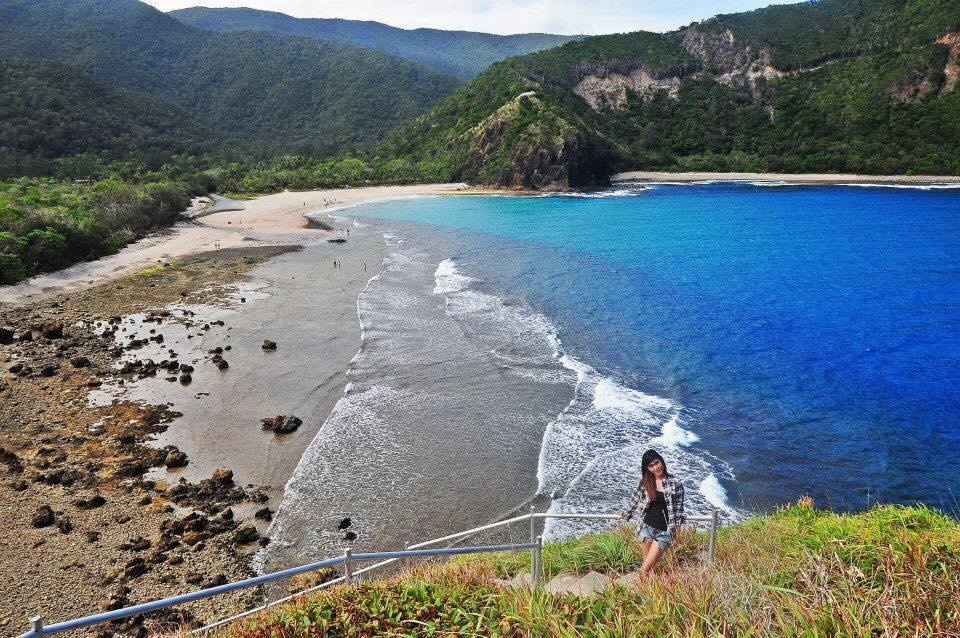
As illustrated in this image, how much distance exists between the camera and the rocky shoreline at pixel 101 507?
9.36m

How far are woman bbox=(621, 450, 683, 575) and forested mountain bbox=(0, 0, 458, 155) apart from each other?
131936 mm

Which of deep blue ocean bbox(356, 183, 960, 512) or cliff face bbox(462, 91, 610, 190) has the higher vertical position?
cliff face bbox(462, 91, 610, 190)

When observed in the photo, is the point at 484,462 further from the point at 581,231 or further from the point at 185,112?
the point at 185,112

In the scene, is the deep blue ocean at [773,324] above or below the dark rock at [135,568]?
above

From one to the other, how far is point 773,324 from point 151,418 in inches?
956

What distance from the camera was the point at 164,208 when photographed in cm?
4972

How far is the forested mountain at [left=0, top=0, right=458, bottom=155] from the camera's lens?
141500 millimetres

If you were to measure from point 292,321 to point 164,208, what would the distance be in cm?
3369

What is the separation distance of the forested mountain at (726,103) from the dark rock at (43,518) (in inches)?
3073

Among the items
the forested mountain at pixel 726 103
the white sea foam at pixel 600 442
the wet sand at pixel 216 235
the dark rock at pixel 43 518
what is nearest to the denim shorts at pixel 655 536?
the white sea foam at pixel 600 442

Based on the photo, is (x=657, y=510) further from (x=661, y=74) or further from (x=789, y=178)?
(x=661, y=74)

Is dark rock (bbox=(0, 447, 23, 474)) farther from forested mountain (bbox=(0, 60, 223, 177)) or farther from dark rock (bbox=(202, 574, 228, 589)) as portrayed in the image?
forested mountain (bbox=(0, 60, 223, 177))

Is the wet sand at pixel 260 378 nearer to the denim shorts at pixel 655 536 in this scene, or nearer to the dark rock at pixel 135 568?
the dark rock at pixel 135 568

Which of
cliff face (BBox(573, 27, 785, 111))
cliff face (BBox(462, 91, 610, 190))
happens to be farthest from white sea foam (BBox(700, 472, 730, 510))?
cliff face (BBox(573, 27, 785, 111))
